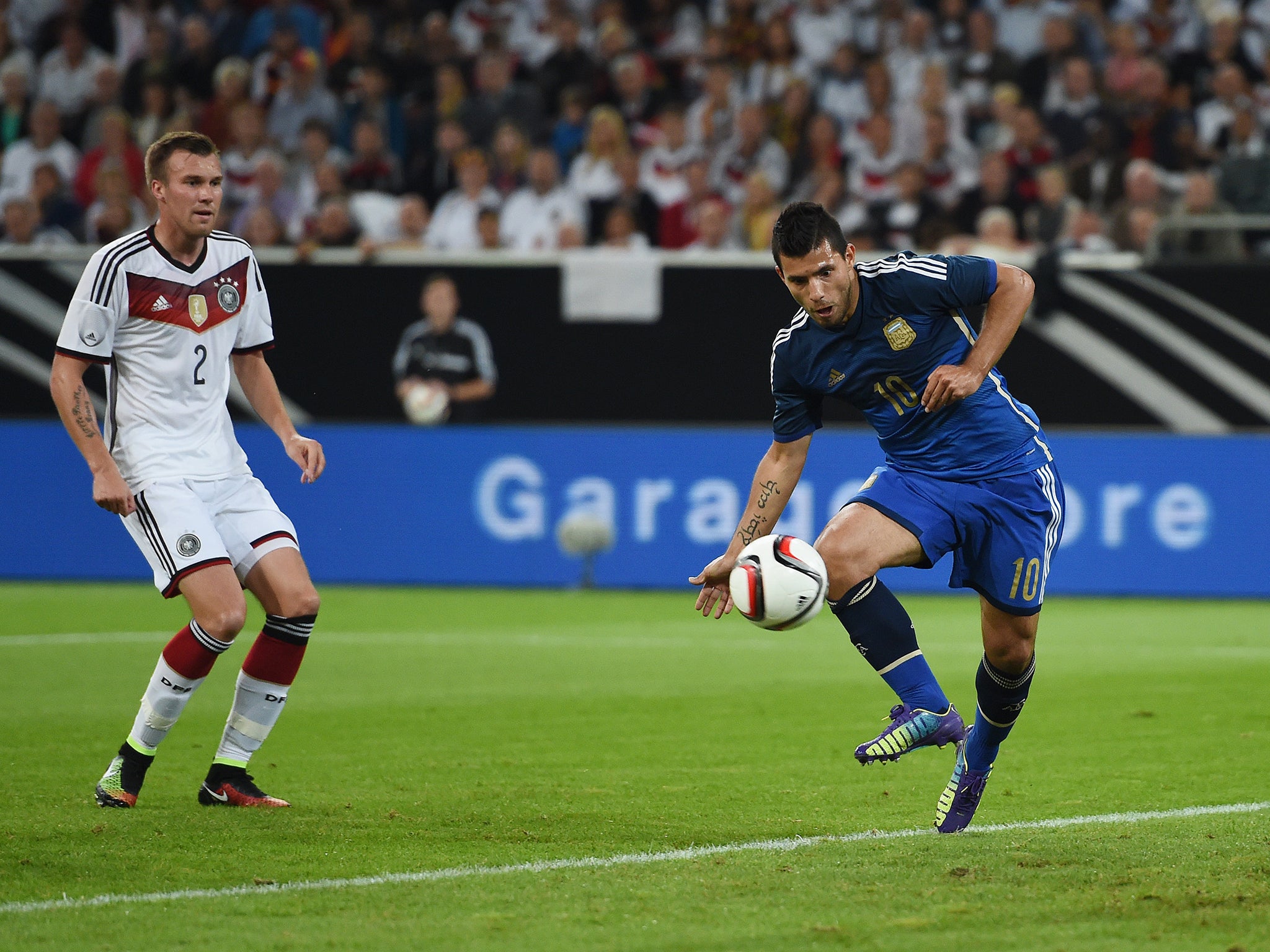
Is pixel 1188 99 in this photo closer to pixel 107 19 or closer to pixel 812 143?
pixel 812 143

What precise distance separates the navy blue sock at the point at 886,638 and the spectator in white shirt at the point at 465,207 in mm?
11010

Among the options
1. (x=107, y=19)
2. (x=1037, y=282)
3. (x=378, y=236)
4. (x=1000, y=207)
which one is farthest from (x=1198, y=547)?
(x=107, y=19)

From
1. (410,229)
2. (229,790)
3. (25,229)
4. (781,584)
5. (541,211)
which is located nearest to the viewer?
(781,584)

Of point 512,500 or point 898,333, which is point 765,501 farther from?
point 512,500

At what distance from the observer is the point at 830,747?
24.9 ft

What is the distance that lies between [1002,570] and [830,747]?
2.16 metres

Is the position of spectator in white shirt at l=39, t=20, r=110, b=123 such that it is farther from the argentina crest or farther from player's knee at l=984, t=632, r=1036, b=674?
player's knee at l=984, t=632, r=1036, b=674

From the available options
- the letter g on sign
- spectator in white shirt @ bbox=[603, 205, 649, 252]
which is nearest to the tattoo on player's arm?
the letter g on sign

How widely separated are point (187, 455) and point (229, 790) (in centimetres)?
118

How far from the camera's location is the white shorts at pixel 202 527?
6.22m

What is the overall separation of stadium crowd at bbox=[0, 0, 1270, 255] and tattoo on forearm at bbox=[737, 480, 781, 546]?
29.8ft

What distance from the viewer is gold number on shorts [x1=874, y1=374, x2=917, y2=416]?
5758mm

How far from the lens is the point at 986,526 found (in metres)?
5.67

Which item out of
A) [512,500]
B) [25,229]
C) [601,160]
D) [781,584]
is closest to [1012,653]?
[781,584]
